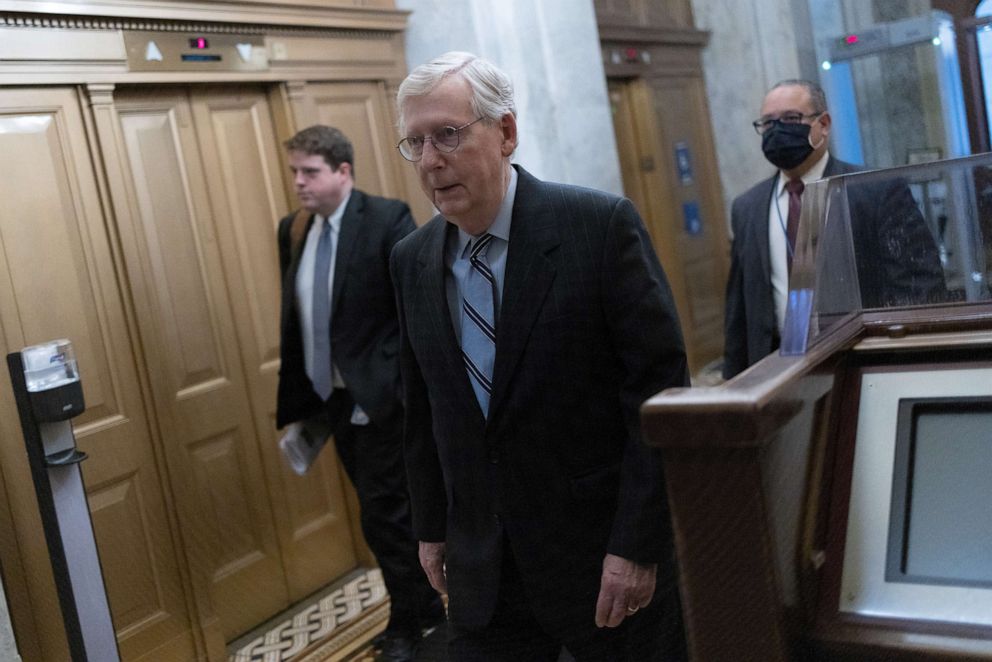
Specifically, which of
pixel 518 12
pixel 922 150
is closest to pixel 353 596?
pixel 518 12

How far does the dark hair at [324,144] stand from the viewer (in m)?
3.65

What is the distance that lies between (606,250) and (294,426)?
2.26 m

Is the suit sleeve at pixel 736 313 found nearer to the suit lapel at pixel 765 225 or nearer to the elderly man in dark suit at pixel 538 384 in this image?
the suit lapel at pixel 765 225

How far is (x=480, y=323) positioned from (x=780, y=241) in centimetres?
164

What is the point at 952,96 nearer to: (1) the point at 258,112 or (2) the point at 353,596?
(1) the point at 258,112

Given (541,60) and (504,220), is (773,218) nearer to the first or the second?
(504,220)

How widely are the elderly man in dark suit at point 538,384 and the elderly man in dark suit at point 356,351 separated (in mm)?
1651

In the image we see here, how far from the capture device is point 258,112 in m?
4.49

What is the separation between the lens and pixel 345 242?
11.8 ft

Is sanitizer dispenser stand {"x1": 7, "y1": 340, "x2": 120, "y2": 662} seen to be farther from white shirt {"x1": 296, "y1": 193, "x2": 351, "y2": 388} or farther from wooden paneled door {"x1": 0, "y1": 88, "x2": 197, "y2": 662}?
white shirt {"x1": 296, "y1": 193, "x2": 351, "y2": 388}

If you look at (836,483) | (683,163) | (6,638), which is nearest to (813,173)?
(836,483)

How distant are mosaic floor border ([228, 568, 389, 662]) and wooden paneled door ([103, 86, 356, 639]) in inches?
3.1

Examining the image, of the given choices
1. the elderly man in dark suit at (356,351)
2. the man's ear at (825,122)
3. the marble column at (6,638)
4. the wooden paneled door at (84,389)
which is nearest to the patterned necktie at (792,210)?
the man's ear at (825,122)

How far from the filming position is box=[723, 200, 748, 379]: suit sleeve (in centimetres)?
334
